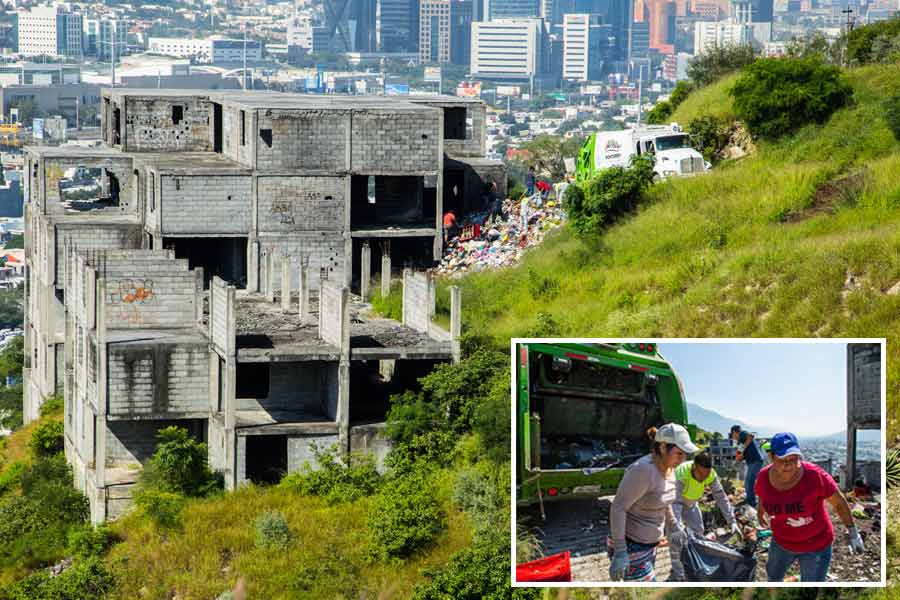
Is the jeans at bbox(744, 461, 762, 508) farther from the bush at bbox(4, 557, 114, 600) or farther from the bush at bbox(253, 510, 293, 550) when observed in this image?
the bush at bbox(4, 557, 114, 600)

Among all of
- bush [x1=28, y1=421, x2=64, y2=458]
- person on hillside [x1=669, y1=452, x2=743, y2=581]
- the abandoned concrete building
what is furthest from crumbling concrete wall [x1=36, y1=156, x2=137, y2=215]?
person on hillside [x1=669, y1=452, x2=743, y2=581]

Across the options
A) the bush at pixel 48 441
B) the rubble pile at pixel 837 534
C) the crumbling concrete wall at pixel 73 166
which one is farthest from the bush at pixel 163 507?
the crumbling concrete wall at pixel 73 166

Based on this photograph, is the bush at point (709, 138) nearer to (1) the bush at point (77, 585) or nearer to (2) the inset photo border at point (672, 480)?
(1) the bush at point (77, 585)

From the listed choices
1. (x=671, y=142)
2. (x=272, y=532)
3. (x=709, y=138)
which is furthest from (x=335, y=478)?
(x=709, y=138)

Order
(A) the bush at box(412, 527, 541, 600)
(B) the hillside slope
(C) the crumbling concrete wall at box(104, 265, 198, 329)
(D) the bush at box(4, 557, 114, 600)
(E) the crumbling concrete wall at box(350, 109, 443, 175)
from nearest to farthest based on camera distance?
(A) the bush at box(412, 527, 541, 600)
(B) the hillside slope
(D) the bush at box(4, 557, 114, 600)
(C) the crumbling concrete wall at box(104, 265, 198, 329)
(E) the crumbling concrete wall at box(350, 109, 443, 175)

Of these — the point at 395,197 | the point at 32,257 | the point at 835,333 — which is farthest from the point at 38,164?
the point at 835,333

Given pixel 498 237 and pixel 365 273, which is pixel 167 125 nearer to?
pixel 498 237
